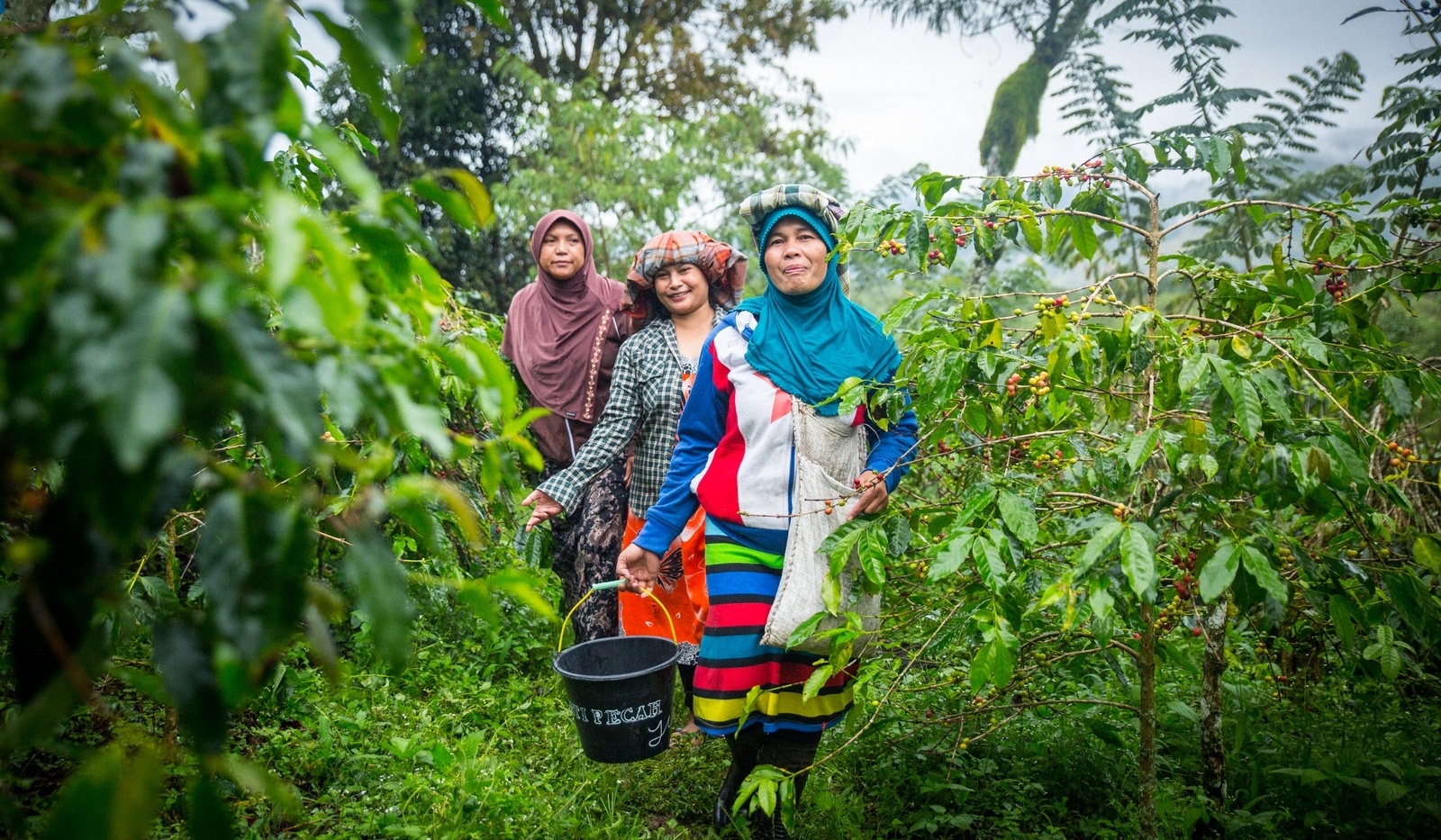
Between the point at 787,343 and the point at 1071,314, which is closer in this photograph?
the point at 1071,314

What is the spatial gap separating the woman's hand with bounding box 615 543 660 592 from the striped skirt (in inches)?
9.1

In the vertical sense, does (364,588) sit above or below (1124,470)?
above

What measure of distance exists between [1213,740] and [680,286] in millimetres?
2010

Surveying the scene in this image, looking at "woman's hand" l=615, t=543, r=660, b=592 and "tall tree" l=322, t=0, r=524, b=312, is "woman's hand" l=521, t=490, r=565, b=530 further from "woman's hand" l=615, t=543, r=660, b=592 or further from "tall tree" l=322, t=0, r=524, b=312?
"tall tree" l=322, t=0, r=524, b=312

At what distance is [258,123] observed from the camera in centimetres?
63

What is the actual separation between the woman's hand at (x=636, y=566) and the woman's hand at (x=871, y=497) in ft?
1.99

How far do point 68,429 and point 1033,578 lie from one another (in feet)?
5.89

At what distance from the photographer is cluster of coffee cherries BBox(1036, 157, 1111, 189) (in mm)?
1893

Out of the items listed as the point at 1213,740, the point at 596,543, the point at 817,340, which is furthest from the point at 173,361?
the point at 596,543

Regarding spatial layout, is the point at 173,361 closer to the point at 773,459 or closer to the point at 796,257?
the point at 773,459

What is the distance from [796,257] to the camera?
2287mm

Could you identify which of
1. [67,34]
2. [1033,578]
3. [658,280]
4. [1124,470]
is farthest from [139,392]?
[658,280]

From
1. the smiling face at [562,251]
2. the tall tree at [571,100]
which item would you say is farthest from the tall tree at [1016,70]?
the smiling face at [562,251]

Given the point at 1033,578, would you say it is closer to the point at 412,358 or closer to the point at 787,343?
the point at 787,343
